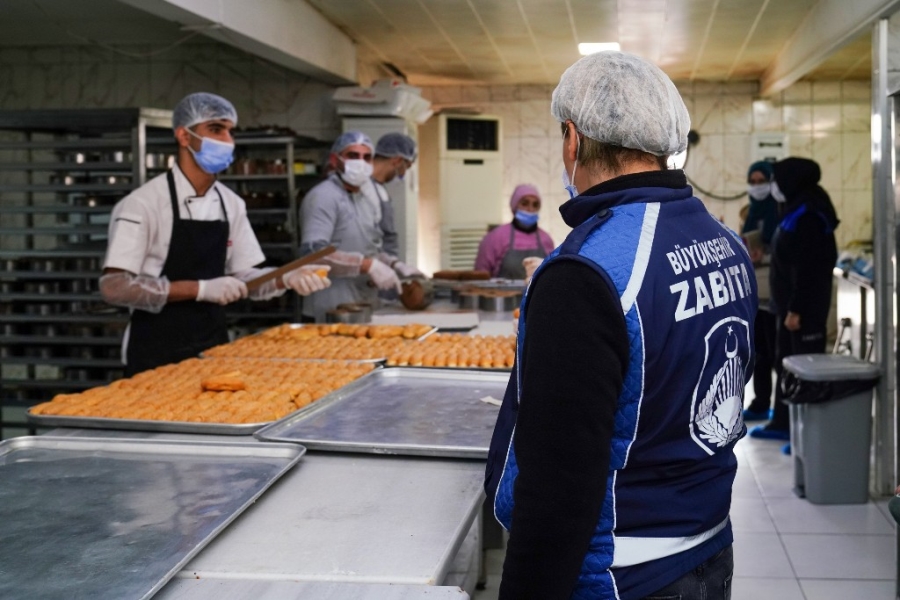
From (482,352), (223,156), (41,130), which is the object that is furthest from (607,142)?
(41,130)

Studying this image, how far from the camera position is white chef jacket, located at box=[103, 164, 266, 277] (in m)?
3.36

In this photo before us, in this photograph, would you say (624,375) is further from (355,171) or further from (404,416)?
(355,171)

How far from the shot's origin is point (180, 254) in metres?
3.52

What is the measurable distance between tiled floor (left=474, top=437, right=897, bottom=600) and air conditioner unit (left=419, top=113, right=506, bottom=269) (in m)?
4.90

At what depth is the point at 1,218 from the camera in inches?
288

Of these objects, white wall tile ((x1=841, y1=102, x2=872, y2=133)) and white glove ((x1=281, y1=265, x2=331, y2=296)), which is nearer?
white glove ((x1=281, y1=265, x2=331, y2=296))

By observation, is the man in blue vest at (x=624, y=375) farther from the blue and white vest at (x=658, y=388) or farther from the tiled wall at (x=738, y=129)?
the tiled wall at (x=738, y=129)

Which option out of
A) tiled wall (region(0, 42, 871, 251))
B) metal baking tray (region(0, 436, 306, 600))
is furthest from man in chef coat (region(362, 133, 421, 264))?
metal baking tray (region(0, 436, 306, 600))

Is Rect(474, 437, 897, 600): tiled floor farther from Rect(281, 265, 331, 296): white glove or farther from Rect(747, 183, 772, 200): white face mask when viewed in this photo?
Rect(747, 183, 772, 200): white face mask

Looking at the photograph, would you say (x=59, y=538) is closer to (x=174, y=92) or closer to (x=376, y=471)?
(x=376, y=471)

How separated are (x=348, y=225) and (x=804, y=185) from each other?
2.69 meters

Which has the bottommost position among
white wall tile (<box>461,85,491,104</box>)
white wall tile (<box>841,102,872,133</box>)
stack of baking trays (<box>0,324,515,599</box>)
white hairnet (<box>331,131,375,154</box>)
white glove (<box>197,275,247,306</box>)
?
stack of baking trays (<box>0,324,515,599</box>)

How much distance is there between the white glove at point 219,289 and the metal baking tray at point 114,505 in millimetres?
1512

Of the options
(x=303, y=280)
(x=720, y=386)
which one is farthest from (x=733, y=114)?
(x=720, y=386)
